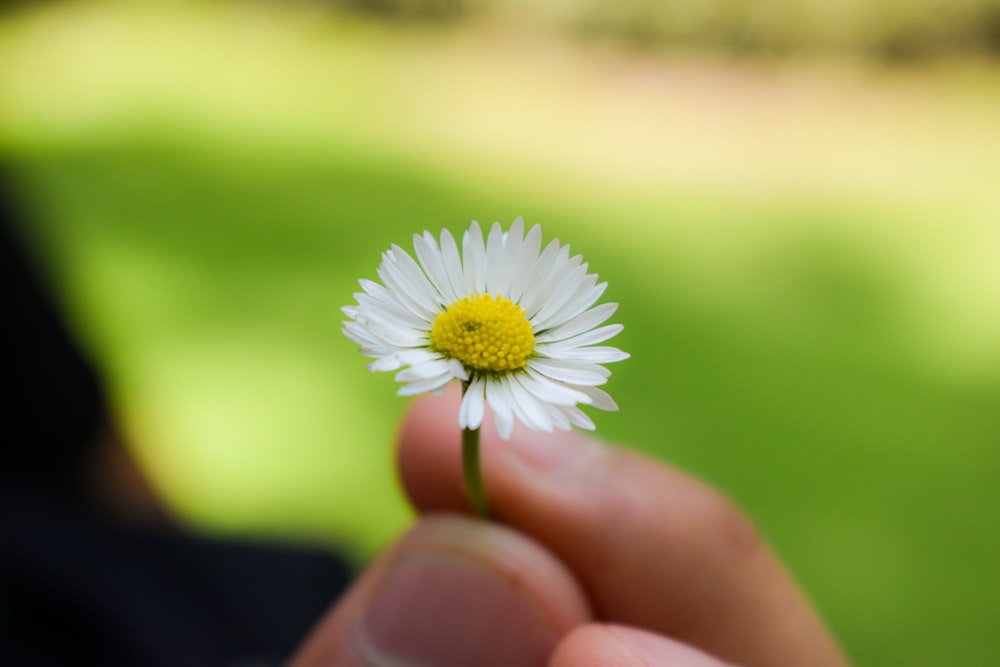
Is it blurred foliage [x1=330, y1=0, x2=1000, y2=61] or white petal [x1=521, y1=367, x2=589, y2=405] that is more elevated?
blurred foliage [x1=330, y1=0, x2=1000, y2=61]

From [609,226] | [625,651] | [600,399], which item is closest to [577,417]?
[600,399]

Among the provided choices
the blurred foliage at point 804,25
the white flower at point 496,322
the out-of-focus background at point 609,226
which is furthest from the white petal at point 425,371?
the blurred foliage at point 804,25

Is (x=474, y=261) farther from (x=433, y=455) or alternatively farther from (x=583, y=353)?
(x=433, y=455)

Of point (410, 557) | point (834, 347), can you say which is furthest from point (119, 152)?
point (410, 557)

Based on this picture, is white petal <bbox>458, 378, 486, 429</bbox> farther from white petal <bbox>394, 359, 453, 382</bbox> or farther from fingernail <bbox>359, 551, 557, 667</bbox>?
fingernail <bbox>359, 551, 557, 667</bbox>

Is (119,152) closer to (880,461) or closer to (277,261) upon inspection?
(277,261)

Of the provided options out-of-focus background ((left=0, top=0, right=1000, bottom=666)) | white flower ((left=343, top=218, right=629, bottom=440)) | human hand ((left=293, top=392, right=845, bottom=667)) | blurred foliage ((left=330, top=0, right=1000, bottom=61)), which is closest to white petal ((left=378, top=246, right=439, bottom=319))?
white flower ((left=343, top=218, right=629, bottom=440))
